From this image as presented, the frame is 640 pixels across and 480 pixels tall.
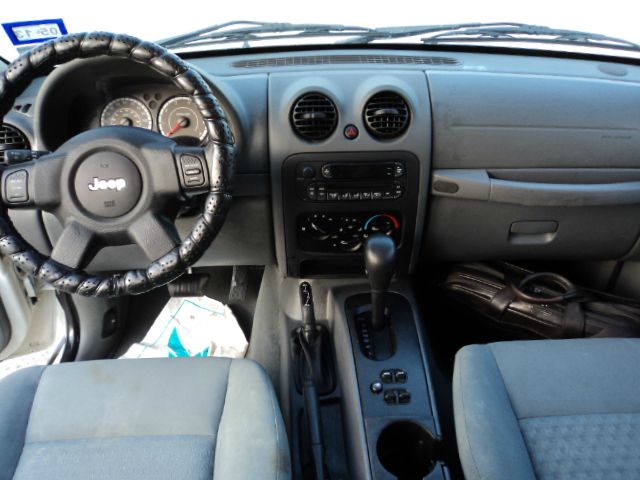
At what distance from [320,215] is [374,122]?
32cm

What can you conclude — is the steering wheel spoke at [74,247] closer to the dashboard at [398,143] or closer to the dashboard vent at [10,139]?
the dashboard at [398,143]

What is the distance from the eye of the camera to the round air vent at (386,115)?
4.31 ft

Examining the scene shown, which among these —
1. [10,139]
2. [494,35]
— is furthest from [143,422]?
[494,35]

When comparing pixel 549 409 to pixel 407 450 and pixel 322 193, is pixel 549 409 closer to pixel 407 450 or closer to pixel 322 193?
pixel 407 450

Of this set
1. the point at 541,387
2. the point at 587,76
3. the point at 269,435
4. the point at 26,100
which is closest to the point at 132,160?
the point at 26,100

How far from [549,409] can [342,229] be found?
744 mm

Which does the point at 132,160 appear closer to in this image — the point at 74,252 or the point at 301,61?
the point at 74,252

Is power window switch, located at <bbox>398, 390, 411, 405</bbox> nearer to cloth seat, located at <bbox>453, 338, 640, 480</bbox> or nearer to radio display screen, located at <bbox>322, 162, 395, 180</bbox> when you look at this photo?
cloth seat, located at <bbox>453, 338, 640, 480</bbox>

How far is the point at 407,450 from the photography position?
1.34 metres

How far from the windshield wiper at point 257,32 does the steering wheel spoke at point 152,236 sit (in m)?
0.81

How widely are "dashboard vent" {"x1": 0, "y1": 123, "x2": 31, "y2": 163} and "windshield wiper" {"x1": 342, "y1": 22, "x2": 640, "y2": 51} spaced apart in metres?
1.06

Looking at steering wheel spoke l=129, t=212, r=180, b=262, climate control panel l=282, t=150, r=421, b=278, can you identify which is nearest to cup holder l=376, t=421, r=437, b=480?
climate control panel l=282, t=150, r=421, b=278

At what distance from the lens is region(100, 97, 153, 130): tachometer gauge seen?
51.6 inches

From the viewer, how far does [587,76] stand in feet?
4.84
